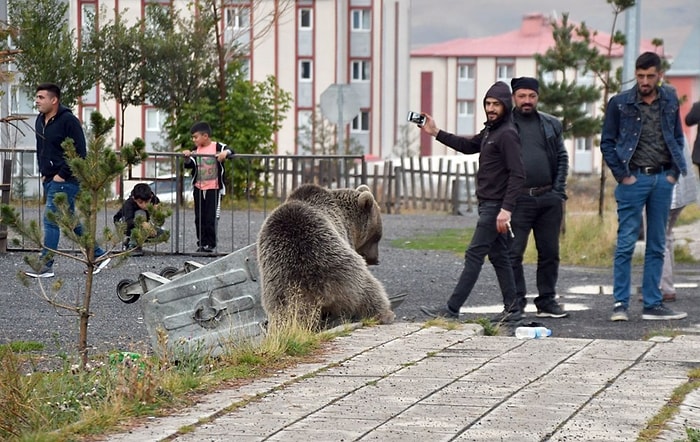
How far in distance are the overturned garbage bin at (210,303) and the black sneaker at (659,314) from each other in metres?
3.43

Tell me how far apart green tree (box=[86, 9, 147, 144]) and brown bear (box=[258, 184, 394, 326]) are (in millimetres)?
22520

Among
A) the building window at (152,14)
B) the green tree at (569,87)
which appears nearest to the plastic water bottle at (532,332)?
the green tree at (569,87)

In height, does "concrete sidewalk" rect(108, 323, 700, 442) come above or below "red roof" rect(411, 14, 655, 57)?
below

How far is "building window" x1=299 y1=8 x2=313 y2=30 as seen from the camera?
224 ft

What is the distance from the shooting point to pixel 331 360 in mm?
7742

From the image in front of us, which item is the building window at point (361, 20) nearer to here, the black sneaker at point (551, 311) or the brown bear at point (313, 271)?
the black sneaker at point (551, 311)

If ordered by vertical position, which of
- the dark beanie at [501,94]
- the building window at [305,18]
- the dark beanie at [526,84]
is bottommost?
the dark beanie at [501,94]

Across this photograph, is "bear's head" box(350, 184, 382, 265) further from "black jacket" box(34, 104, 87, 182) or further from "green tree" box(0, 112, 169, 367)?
"black jacket" box(34, 104, 87, 182)

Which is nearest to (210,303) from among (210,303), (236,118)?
(210,303)

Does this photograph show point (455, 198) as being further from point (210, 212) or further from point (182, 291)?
point (182, 291)

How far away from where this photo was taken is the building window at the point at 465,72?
103 meters

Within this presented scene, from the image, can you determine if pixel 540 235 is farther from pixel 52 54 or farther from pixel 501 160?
pixel 52 54

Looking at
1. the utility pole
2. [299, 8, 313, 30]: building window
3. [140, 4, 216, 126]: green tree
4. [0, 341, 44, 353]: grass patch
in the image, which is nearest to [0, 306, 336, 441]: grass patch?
[0, 341, 44, 353]: grass patch

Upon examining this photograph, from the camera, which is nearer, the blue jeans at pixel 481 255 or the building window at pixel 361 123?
the blue jeans at pixel 481 255
